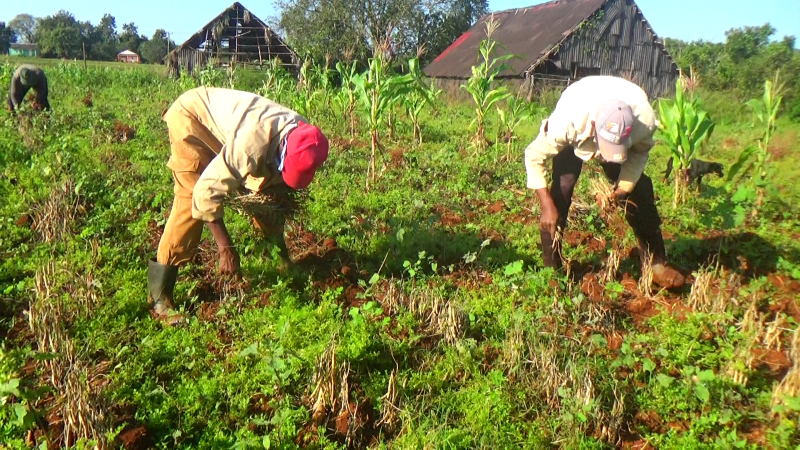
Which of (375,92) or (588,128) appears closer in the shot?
(588,128)

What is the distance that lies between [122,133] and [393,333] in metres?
6.61

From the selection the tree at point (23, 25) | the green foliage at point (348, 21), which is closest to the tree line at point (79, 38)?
the tree at point (23, 25)

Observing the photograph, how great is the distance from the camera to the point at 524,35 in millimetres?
21797

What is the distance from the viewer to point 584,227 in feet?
16.0

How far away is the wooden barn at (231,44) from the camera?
22.1 meters

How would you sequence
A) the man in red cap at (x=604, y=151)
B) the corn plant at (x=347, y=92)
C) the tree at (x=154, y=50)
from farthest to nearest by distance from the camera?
the tree at (x=154, y=50), the corn plant at (x=347, y=92), the man in red cap at (x=604, y=151)

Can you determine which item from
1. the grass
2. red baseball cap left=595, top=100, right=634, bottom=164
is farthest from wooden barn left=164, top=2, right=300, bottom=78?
red baseball cap left=595, top=100, right=634, bottom=164

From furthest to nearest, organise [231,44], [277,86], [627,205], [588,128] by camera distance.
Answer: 1. [231,44]
2. [277,86]
3. [627,205]
4. [588,128]

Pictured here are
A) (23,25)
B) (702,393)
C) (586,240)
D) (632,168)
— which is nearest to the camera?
(702,393)

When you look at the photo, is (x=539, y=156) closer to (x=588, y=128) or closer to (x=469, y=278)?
(x=588, y=128)

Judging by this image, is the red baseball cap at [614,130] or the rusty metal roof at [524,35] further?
the rusty metal roof at [524,35]

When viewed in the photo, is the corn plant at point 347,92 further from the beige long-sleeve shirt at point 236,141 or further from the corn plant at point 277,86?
the beige long-sleeve shirt at point 236,141

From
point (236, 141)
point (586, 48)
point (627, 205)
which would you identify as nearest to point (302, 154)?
point (236, 141)

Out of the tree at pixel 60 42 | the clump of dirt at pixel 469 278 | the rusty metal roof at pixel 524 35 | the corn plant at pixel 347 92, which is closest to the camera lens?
the clump of dirt at pixel 469 278
